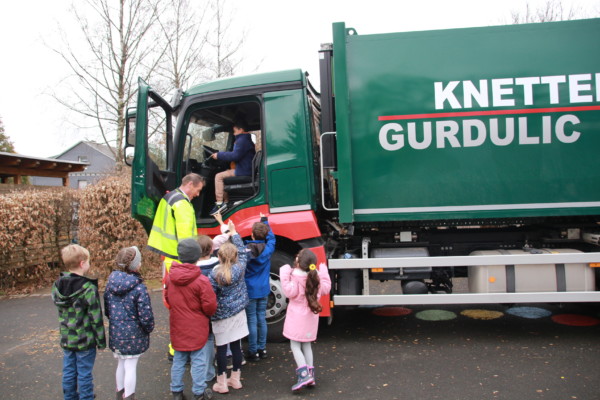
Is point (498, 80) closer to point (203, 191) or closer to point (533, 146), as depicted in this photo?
point (533, 146)

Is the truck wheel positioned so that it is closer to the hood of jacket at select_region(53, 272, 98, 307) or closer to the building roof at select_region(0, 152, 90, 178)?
the hood of jacket at select_region(53, 272, 98, 307)

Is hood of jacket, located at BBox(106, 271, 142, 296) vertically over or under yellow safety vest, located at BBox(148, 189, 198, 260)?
under

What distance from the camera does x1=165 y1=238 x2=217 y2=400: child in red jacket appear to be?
11.3 ft

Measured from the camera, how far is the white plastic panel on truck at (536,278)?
4461mm

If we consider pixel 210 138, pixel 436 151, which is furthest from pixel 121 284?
pixel 436 151

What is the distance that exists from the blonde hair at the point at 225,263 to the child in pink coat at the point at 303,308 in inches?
17.3

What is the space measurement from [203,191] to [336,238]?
5.27 feet

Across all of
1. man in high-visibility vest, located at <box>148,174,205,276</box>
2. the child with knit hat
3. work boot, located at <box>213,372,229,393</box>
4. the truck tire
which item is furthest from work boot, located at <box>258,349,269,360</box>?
the child with knit hat

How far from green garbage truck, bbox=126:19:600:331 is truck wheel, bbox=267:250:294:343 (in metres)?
0.02

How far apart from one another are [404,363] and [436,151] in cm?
202

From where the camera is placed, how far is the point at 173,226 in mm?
4207

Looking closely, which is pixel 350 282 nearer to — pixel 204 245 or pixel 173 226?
pixel 204 245

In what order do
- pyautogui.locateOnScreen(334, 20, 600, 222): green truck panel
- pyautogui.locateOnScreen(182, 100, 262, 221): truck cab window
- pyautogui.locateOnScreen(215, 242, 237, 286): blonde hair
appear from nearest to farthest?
pyautogui.locateOnScreen(215, 242, 237, 286): blonde hair, pyautogui.locateOnScreen(334, 20, 600, 222): green truck panel, pyautogui.locateOnScreen(182, 100, 262, 221): truck cab window

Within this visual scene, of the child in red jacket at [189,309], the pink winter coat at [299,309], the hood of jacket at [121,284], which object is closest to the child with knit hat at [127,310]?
the hood of jacket at [121,284]
